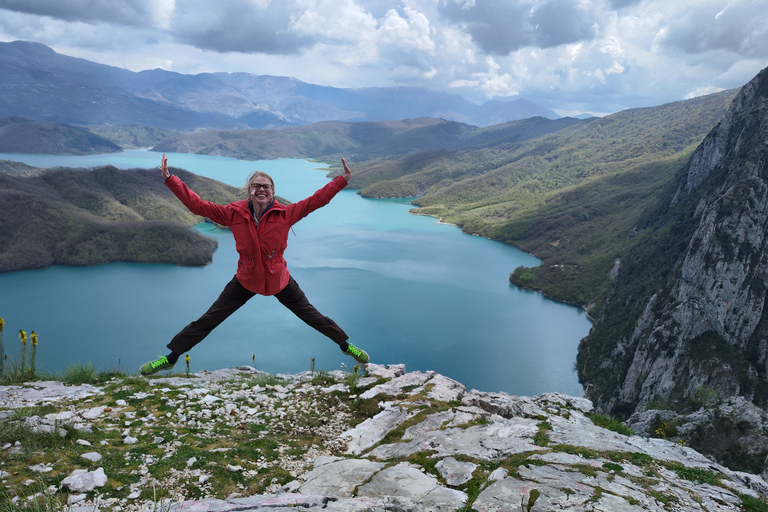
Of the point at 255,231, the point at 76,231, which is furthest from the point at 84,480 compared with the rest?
the point at 76,231

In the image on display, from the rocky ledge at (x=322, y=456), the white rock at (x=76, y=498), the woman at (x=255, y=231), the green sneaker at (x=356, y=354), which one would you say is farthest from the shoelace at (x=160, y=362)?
the green sneaker at (x=356, y=354)

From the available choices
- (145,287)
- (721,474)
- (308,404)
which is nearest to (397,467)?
(308,404)

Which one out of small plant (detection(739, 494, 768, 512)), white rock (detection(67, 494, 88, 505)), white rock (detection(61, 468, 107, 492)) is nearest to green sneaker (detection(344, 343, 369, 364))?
white rock (detection(61, 468, 107, 492))

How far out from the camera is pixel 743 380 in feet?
145

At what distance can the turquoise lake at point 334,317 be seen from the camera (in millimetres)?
48938

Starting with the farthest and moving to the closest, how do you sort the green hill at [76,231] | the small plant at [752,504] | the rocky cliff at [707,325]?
1. the green hill at [76,231]
2. the rocky cliff at [707,325]
3. the small plant at [752,504]

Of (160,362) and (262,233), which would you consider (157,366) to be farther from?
(262,233)

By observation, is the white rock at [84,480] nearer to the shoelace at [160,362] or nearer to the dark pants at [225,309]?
the shoelace at [160,362]

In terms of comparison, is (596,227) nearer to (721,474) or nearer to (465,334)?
(465,334)

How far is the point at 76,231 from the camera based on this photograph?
98.8m

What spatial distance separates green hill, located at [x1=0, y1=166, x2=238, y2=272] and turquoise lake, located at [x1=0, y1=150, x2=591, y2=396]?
4320 millimetres

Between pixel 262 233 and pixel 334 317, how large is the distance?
180 ft

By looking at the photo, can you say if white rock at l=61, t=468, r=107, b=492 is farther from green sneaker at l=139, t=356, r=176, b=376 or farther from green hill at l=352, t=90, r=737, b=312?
green hill at l=352, t=90, r=737, b=312

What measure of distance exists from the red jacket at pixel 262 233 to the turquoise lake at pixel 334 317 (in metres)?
35.9
